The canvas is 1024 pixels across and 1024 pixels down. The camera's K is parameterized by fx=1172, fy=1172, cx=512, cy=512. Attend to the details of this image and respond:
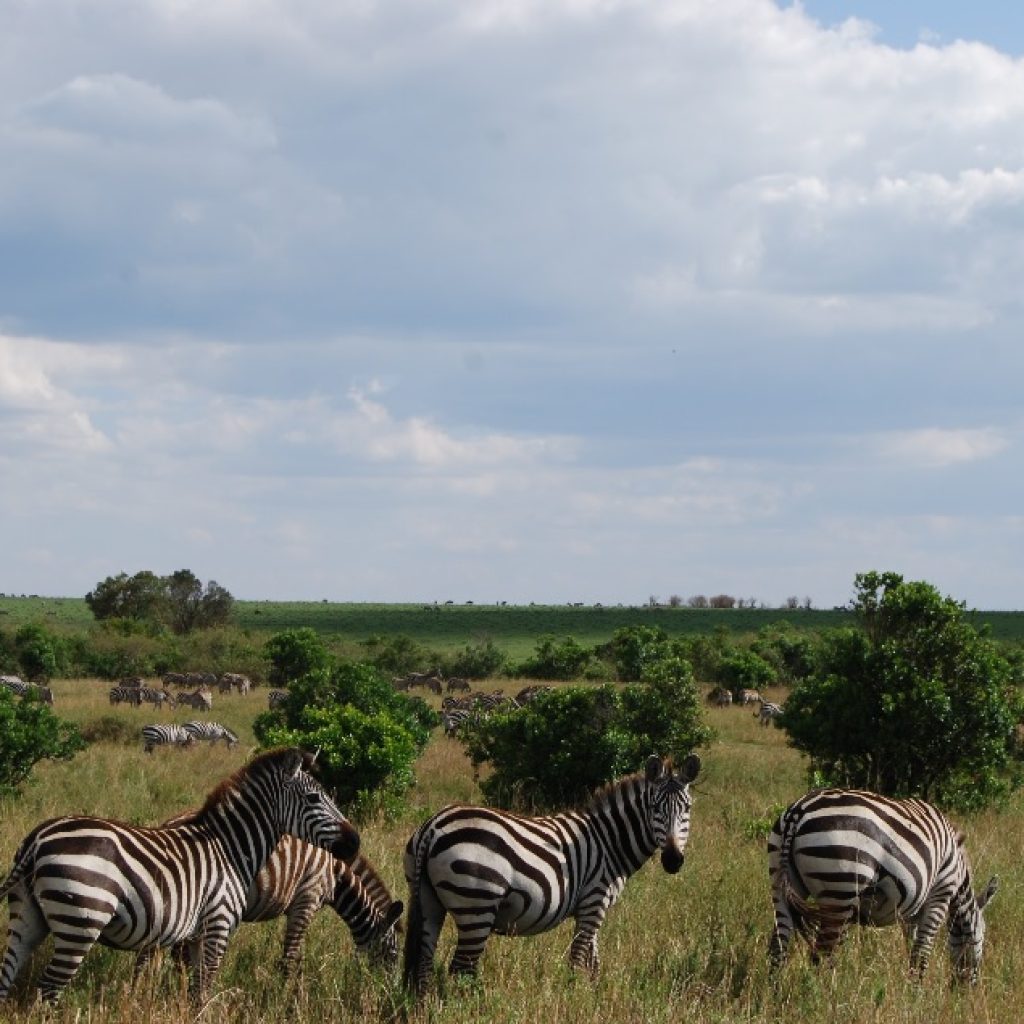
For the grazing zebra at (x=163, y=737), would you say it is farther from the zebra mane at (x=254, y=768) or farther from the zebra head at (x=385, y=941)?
the zebra mane at (x=254, y=768)

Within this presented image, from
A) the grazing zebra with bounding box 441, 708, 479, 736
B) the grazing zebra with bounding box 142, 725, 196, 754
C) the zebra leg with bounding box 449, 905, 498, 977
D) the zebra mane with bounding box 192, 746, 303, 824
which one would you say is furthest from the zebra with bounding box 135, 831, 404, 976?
the grazing zebra with bounding box 441, 708, 479, 736

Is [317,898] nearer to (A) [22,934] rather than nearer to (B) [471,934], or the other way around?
(B) [471,934]

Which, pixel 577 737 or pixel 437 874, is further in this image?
pixel 577 737

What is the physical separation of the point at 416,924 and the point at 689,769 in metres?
2.30

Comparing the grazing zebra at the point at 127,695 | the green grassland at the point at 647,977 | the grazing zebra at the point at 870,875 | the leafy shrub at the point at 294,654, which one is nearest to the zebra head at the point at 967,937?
the grazing zebra at the point at 870,875

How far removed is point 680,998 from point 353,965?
2.57 m

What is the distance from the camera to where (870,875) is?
27.9 ft

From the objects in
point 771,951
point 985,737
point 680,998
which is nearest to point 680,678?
point 985,737

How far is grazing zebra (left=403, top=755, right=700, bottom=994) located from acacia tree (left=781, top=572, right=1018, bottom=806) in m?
10.4

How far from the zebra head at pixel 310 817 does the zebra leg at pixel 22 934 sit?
1742 millimetres

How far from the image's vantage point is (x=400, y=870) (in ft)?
40.9

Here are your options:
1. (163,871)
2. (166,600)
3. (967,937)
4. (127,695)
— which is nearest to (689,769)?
(967,937)

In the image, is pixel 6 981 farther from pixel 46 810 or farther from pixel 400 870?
pixel 46 810

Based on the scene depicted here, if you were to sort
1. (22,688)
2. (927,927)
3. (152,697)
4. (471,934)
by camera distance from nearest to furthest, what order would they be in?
(471,934), (927,927), (152,697), (22,688)
